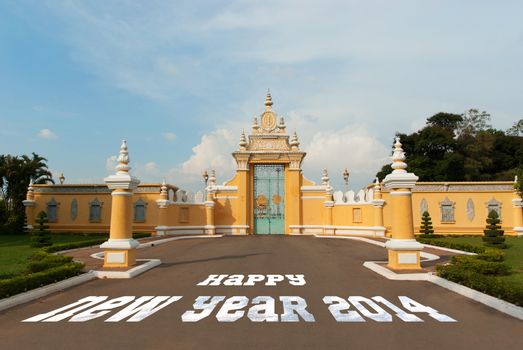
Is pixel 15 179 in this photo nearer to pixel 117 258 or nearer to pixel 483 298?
pixel 117 258

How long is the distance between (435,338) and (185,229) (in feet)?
83.4

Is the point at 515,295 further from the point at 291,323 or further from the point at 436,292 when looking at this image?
the point at 291,323

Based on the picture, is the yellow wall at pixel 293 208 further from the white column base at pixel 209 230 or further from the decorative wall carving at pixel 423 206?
the white column base at pixel 209 230

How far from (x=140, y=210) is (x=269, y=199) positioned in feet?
32.2

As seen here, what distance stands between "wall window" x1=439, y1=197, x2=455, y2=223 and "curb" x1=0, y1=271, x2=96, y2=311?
2615 cm

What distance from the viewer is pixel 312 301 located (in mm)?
8289

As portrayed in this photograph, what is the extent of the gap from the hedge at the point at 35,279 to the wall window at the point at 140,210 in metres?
20.3

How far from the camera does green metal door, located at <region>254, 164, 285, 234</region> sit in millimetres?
31062

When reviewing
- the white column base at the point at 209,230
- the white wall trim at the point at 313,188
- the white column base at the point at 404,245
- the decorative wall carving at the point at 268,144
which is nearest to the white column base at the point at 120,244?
the white column base at the point at 404,245

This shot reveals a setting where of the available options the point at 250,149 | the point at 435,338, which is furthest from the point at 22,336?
the point at 250,149

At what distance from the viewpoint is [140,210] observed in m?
31.4

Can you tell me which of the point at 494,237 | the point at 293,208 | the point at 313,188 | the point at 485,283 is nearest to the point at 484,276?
the point at 485,283

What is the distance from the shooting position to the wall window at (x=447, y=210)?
30.3m

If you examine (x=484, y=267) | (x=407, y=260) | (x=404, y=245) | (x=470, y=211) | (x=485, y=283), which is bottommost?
(x=485, y=283)
